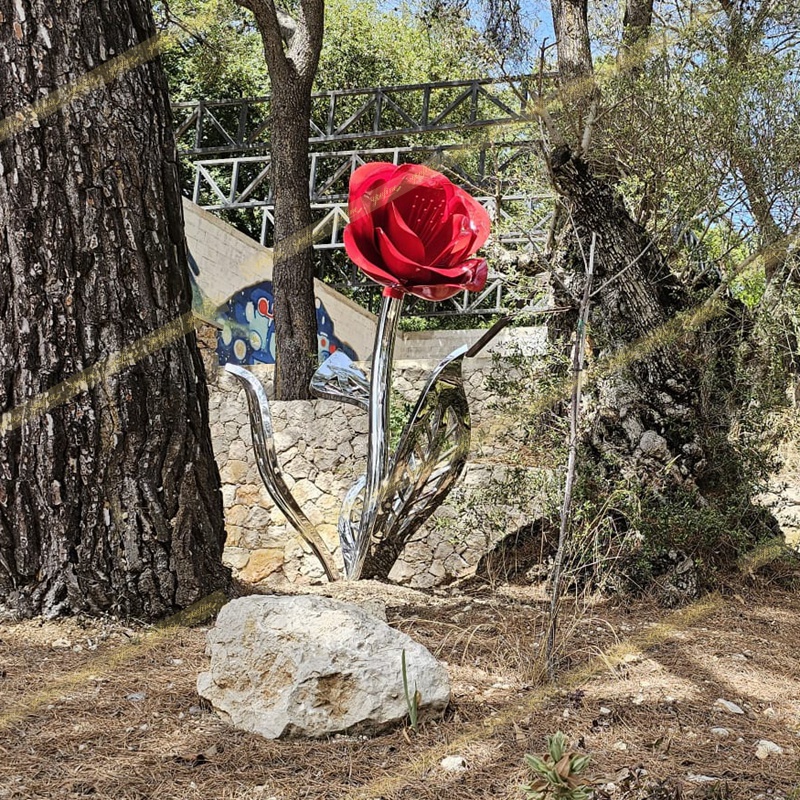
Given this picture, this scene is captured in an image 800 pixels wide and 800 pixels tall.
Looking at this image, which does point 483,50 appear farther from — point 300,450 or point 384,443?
point 384,443

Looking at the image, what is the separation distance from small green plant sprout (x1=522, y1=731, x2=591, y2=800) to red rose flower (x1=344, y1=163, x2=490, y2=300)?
200 cm

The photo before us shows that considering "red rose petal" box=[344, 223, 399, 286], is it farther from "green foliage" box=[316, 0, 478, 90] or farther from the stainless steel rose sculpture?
"green foliage" box=[316, 0, 478, 90]

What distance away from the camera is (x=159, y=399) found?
9.26 ft

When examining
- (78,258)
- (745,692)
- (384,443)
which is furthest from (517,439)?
(78,258)

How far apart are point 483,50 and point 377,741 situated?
17.2 feet

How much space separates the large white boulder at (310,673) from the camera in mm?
1998

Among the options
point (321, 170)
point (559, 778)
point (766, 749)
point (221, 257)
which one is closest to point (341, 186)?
point (321, 170)

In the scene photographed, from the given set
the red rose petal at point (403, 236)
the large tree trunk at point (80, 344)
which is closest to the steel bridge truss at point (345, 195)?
the red rose petal at point (403, 236)

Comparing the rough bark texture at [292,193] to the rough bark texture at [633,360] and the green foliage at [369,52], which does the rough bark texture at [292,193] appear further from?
the green foliage at [369,52]

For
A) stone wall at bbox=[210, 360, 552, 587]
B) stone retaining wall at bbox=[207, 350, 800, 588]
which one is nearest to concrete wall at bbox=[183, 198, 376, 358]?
stone retaining wall at bbox=[207, 350, 800, 588]

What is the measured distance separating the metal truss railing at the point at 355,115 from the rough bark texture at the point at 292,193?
5.05 ft

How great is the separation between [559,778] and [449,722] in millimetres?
656

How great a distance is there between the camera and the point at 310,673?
2.00 metres

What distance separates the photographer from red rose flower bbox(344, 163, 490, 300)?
10.5ft
